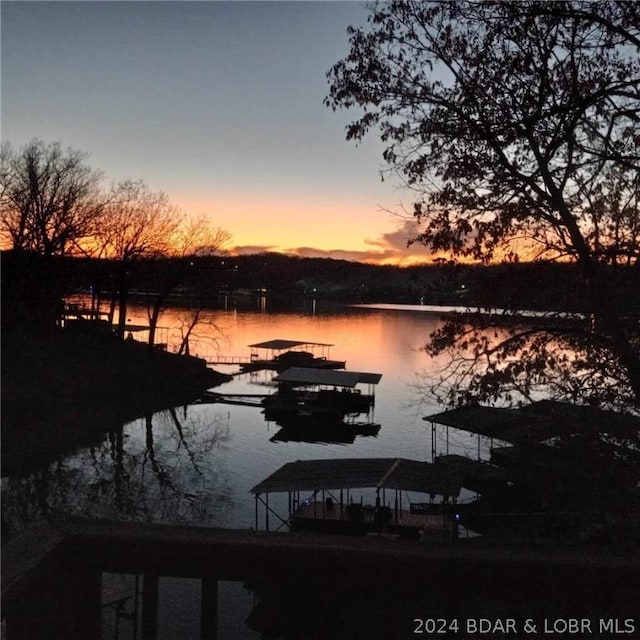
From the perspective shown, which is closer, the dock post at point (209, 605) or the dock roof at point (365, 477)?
the dock post at point (209, 605)

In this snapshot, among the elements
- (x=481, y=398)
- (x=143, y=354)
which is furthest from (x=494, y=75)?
(x=143, y=354)

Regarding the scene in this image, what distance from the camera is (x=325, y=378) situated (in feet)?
118

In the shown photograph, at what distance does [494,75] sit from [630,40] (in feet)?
3.21

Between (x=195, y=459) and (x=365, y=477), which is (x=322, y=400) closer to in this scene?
(x=195, y=459)

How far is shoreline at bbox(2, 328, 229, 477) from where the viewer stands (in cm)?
2405

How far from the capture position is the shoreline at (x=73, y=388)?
24047 mm

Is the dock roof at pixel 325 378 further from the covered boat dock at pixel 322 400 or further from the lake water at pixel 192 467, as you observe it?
the lake water at pixel 192 467

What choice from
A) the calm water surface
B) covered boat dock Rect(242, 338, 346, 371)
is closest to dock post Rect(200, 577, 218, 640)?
the calm water surface

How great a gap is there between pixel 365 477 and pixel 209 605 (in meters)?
12.2

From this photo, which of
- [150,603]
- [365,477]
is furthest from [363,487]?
[150,603]

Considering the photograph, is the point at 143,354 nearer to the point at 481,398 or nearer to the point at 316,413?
the point at 316,413

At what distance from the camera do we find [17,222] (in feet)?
88.0

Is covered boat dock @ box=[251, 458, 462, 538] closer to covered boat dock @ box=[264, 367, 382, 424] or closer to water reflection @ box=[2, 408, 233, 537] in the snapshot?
water reflection @ box=[2, 408, 233, 537]

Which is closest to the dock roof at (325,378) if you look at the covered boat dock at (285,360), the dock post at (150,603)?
the covered boat dock at (285,360)
